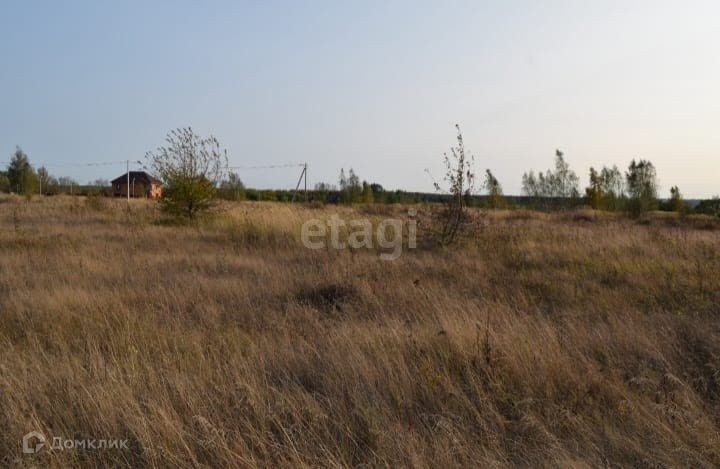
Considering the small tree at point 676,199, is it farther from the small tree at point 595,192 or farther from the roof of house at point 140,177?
the roof of house at point 140,177

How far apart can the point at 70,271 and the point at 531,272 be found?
6312 mm

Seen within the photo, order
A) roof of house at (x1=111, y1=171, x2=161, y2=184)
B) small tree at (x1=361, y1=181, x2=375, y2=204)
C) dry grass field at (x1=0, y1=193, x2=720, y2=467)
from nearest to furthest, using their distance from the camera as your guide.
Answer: dry grass field at (x1=0, y1=193, x2=720, y2=467), roof of house at (x1=111, y1=171, x2=161, y2=184), small tree at (x1=361, y1=181, x2=375, y2=204)

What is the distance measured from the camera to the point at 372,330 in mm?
3914

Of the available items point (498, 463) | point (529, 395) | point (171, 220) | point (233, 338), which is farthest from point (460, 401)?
point (171, 220)

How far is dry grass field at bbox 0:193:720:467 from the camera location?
2324 millimetres

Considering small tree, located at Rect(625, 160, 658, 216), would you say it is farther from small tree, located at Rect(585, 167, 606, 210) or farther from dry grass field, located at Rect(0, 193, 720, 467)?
dry grass field, located at Rect(0, 193, 720, 467)

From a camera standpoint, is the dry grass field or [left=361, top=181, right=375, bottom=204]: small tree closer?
the dry grass field

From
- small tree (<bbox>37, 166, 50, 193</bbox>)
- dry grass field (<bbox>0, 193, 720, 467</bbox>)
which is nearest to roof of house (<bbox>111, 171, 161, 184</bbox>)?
small tree (<bbox>37, 166, 50, 193</bbox>)

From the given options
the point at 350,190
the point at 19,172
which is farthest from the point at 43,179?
the point at 350,190

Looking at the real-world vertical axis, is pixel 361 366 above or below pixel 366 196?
below

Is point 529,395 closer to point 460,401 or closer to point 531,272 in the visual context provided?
point 460,401

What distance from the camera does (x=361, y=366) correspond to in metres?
3.14

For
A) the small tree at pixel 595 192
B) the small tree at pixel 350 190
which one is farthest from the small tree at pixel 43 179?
the small tree at pixel 595 192

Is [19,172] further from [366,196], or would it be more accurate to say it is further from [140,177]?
[366,196]
